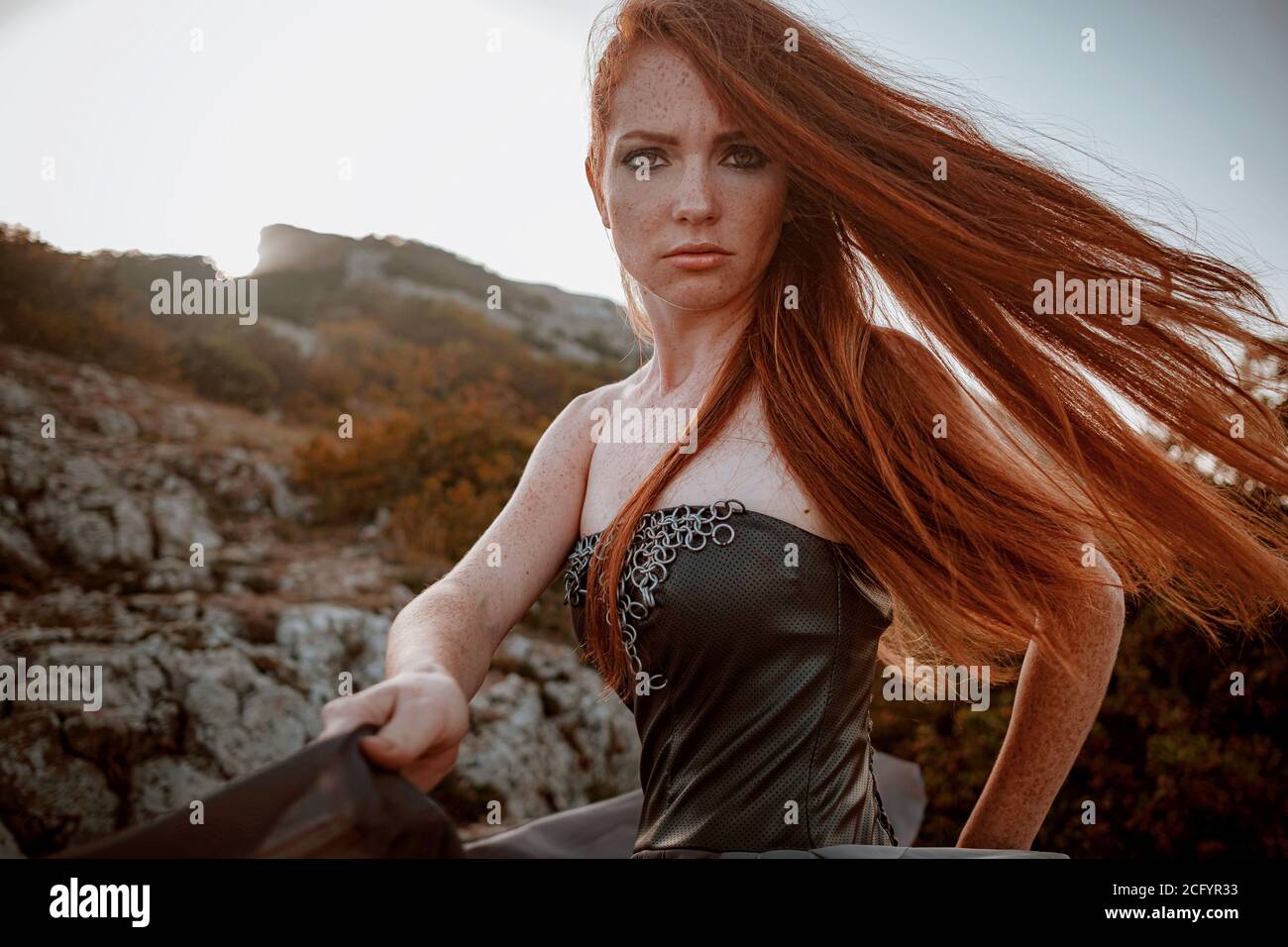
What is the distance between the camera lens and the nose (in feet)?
5.66

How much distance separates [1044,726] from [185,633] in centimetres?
412

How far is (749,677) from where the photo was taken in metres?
1.66

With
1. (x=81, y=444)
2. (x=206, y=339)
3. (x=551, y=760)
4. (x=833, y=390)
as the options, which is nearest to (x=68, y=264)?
(x=206, y=339)

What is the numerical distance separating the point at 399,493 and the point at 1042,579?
5.57 m

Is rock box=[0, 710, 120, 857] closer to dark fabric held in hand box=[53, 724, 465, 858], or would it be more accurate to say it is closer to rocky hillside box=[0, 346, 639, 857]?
rocky hillside box=[0, 346, 639, 857]

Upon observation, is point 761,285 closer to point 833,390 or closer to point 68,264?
point 833,390

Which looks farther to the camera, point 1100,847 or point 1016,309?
point 1100,847

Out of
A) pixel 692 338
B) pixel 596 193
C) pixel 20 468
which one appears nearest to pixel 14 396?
pixel 20 468

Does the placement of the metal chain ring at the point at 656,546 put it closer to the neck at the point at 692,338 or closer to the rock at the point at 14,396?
the neck at the point at 692,338

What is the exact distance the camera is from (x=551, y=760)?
480cm

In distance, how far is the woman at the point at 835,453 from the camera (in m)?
1.66

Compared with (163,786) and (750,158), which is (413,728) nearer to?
(750,158)

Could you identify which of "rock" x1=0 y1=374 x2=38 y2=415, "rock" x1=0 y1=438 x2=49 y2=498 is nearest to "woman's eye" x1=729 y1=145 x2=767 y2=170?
"rock" x1=0 y1=438 x2=49 y2=498

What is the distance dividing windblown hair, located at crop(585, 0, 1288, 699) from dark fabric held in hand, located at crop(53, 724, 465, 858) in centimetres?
64
